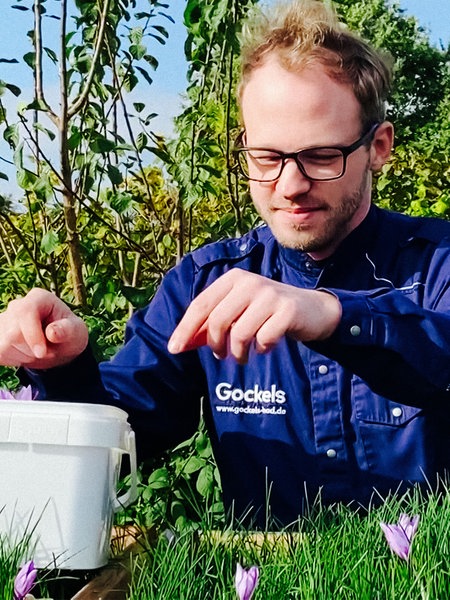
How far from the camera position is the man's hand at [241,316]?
1245 mm

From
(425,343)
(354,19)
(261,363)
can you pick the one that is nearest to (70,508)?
(425,343)

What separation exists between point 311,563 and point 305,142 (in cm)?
102

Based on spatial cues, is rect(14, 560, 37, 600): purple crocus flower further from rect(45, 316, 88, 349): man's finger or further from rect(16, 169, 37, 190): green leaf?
rect(16, 169, 37, 190): green leaf

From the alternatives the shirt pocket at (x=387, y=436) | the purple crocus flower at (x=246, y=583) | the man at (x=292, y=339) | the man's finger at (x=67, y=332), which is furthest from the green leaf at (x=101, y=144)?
the purple crocus flower at (x=246, y=583)

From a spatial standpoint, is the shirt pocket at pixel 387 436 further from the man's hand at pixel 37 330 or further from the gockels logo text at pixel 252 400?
the man's hand at pixel 37 330

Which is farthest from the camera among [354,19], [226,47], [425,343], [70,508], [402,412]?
[354,19]

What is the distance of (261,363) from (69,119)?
1.68 meters

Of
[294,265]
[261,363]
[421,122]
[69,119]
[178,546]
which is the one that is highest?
[421,122]

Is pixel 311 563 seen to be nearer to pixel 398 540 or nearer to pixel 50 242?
pixel 398 540

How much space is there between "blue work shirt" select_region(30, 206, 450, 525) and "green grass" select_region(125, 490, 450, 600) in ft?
1.83

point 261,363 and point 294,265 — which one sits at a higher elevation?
point 294,265

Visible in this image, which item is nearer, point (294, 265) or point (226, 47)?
point (294, 265)

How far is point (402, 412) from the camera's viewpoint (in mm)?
2148

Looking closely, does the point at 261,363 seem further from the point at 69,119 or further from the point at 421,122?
the point at 421,122
